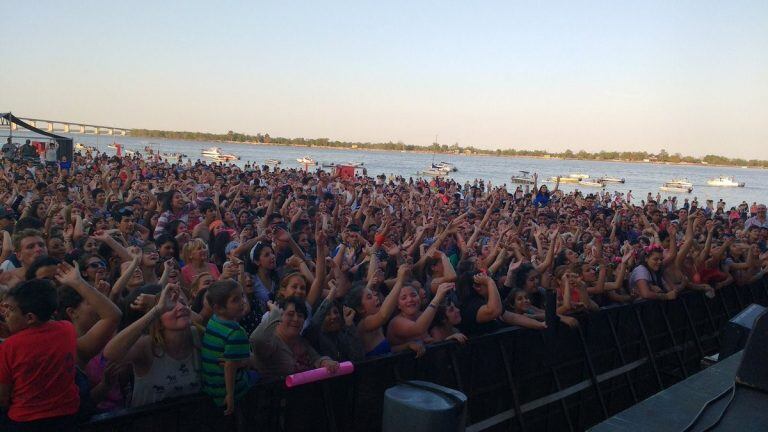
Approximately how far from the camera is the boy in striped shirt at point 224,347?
336 centimetres

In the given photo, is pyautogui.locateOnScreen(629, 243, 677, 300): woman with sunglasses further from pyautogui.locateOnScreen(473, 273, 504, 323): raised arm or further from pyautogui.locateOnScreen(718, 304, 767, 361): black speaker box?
pyautogui.locateOnScreen(473, 273, 504, 323): raised arm

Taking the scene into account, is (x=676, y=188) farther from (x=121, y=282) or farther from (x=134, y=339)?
(x=134, y=339)

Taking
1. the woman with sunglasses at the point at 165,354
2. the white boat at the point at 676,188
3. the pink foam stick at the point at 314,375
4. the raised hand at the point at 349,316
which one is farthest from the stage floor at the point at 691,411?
the white boat at the point at 676,188

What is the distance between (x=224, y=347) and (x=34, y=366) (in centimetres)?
95

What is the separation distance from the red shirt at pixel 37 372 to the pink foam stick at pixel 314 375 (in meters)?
1.22

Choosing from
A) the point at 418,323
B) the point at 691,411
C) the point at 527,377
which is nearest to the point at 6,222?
the point at 418,323

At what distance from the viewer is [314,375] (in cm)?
→ 379

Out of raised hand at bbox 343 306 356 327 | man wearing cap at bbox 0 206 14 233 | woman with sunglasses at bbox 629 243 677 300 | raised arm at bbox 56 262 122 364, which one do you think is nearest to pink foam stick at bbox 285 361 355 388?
raised hand at bbox 343 306 356 327

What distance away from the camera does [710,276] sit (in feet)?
28.7

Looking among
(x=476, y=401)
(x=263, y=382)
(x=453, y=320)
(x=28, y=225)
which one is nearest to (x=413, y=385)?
(x=263, y=382)

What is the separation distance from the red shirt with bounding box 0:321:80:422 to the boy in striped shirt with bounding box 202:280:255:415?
73 centimetres

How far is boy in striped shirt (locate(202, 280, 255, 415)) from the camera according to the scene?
336cm

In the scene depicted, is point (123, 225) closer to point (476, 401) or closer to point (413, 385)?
point (476, 401)

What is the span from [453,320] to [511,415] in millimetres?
1364
